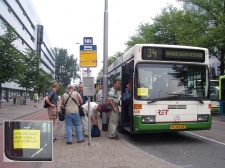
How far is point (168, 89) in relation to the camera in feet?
28.8

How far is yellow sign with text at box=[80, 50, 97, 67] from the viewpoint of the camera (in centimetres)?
888

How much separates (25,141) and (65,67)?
393 feet

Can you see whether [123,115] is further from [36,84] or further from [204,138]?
[36,84]

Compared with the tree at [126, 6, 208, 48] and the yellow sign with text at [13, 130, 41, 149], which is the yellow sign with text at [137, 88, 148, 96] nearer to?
the yellow sign with text at [13, 130, 41, 149]

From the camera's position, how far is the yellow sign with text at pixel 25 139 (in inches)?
180

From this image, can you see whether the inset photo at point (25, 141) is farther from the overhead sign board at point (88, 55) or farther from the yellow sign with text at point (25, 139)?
the overhead sign board at point (88, 55)

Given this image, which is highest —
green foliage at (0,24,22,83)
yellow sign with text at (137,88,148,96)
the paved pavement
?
green foliage at (0,24,22,83)

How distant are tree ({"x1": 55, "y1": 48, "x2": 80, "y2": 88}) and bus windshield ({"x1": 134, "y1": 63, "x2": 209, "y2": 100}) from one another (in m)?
113

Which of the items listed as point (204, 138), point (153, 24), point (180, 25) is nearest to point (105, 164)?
point (204, 138)

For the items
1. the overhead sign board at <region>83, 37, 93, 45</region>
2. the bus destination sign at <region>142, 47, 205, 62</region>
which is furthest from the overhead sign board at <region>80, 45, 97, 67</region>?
the bus destination sign at <region>142, 47, 205, 62</region>

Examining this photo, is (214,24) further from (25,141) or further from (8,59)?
(25,141)

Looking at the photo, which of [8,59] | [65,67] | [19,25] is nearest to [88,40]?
[8,59]

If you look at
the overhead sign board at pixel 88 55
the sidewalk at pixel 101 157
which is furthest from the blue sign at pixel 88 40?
the sidewalk at pixel 101 157

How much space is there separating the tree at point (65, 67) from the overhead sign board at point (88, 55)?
11293cm
